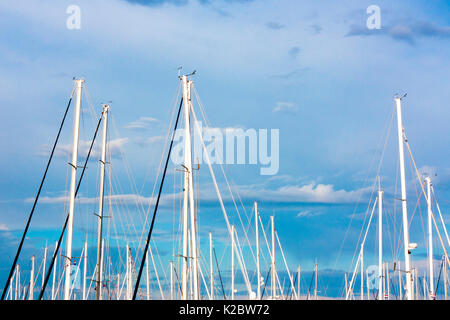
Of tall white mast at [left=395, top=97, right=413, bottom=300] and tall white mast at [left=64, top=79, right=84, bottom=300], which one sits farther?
tall white mast at [left=395, top=97, right=413, bottom=300]

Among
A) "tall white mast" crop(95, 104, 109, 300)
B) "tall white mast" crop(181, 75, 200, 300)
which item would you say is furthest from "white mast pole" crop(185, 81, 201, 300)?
"tall white mast" crop(95, 104, 109, 300)

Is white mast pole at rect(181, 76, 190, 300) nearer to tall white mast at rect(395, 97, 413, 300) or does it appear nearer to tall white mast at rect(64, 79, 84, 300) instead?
tall white mast at rect(64, 79, 84, 300)

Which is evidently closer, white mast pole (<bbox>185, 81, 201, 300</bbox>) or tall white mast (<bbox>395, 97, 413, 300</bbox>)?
white mast pole (<bbox>185, 81, 201, 300</bbox>)

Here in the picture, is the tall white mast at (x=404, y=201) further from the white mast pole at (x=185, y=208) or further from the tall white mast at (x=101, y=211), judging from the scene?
the tall white mast at (x=101, y=211)

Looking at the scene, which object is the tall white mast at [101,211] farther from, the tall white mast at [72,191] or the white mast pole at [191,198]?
the white mast pole at [191,198]

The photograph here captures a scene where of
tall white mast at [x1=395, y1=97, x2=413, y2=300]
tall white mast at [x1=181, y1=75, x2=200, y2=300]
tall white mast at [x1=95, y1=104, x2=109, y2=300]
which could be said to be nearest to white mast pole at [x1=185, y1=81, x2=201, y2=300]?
tall white mast at [x1=181, y1=75, x2=200, y2=300]

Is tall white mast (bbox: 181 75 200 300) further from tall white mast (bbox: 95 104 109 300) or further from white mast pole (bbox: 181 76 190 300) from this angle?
tall white mast (bbox: 95 104 109 300)

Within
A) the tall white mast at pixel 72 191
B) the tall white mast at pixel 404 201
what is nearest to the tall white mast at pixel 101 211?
the tall white mast at pixel 72 191

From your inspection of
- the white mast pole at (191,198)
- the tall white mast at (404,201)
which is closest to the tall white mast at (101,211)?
the white mast pole at (191,198)

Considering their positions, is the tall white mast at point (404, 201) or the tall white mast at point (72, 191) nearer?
the tall white mast at point (72, 191)

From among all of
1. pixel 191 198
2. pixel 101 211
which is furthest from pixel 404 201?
pixel 101 211
